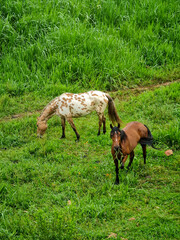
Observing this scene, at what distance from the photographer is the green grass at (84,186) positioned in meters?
4.62

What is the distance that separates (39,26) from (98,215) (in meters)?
8.20

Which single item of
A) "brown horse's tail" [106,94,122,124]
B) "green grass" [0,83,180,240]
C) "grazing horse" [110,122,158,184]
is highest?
"grazing horse" [110,122,158,184]

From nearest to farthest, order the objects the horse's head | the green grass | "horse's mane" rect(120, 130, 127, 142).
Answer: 1. the green grass
2. the horse's head
3. "horse's mane" rect(120, 130, 127, 142)

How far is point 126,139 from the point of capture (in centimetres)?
552

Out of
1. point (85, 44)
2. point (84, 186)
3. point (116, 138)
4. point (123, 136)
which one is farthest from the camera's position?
point (85, 44)

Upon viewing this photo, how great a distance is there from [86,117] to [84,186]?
3348 millimetres

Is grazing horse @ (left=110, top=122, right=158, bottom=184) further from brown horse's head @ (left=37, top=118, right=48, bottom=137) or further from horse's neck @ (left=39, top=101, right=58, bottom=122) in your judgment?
brown horse's head @ (left=37, top=118, right=48, bottom=137)

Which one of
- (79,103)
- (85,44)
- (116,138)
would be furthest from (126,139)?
(85,44)

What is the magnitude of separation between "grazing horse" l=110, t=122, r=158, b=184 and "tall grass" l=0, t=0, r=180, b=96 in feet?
13.8

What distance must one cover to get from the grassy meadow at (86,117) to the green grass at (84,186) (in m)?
0.02

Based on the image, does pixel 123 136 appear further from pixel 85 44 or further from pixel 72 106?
pixel 85 44

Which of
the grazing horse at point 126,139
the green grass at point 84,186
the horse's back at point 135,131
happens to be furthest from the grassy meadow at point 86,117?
the horse's back at point 135,131

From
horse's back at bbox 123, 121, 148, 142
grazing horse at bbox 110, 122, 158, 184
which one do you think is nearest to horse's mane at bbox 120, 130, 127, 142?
grazing horse at bbox 110, 122, 158, 184

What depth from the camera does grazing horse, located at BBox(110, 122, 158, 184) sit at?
5.30m
